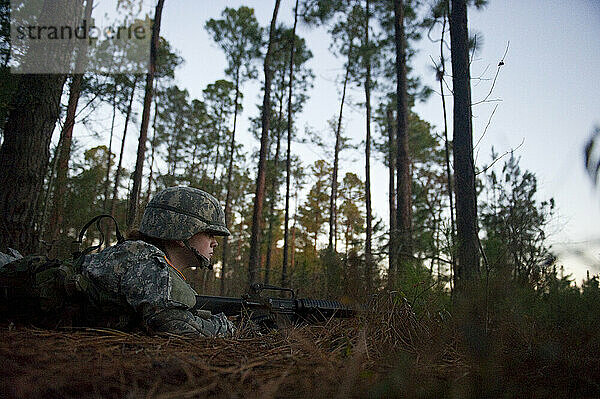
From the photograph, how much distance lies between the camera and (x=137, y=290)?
2.00 meters

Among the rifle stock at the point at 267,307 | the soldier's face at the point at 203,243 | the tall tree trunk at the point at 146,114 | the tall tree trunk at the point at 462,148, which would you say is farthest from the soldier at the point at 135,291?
the tall tree trunk at the point at 146,114

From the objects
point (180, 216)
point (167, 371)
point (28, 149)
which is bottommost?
point (167, 371)

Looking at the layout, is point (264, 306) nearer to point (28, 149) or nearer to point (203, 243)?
point (203, 243)

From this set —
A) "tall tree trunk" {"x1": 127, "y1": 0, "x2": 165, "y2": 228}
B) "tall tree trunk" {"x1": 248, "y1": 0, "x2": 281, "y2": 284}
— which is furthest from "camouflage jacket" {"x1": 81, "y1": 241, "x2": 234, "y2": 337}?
"tall tree trunk" {"x1": 248, "y1": 0, "x2": 281, "y2": 284}

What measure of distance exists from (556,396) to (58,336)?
5.81 ft

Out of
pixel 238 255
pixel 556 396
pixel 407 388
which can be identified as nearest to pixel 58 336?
pixel 407 388

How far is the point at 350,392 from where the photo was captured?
0.81 meters

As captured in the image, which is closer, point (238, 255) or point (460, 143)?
point (460, 143)

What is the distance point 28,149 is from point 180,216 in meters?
2.80

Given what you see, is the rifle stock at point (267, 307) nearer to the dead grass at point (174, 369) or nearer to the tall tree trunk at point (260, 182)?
the dead grass at point (174, 369)

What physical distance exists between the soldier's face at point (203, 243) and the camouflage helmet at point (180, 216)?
0.04m

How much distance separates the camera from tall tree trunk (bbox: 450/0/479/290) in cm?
423

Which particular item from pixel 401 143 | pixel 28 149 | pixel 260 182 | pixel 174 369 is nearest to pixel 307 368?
pixel 174 369

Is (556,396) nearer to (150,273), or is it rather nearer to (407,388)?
(407,388)
